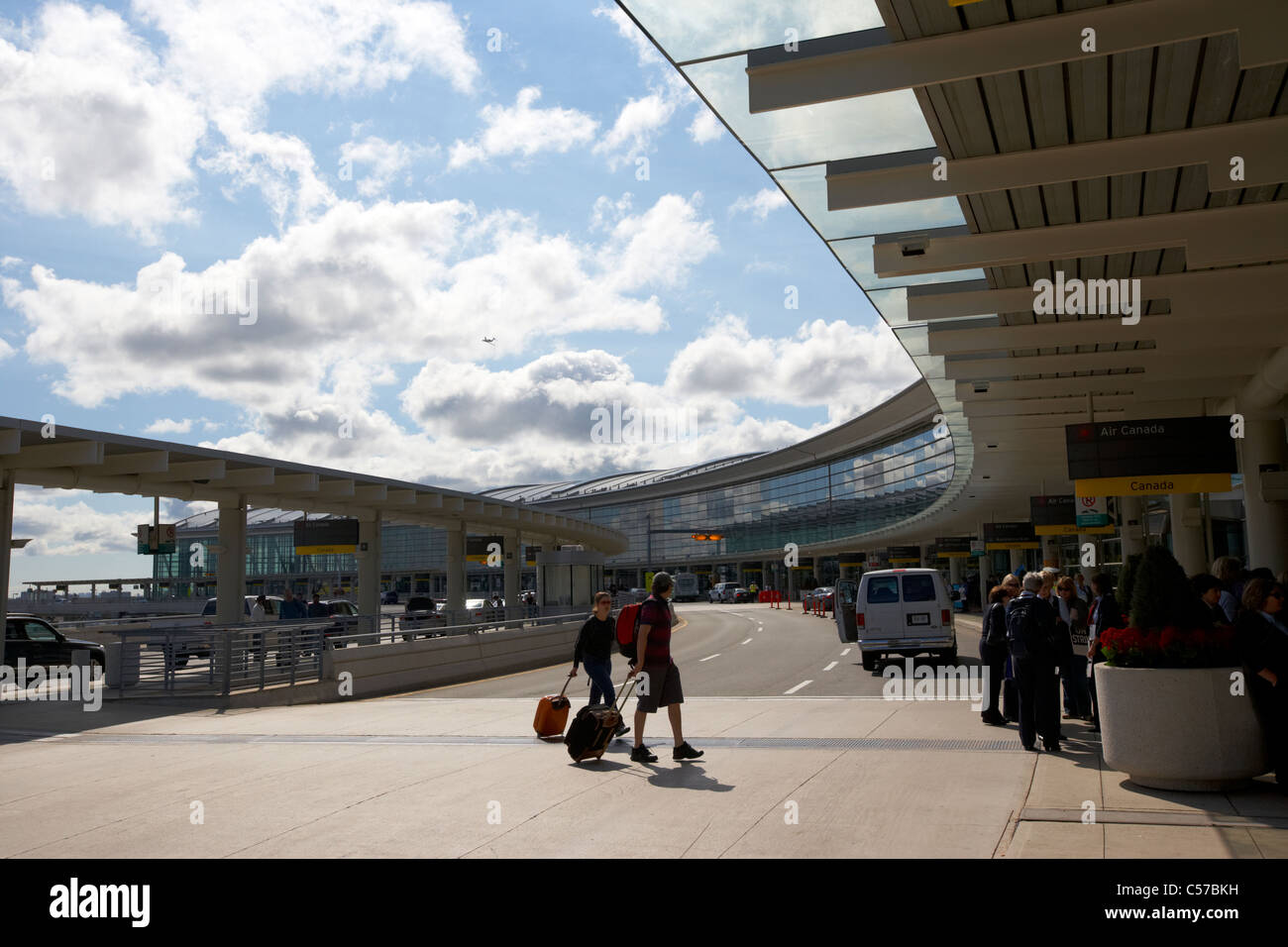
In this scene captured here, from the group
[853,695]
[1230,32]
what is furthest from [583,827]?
[853,695]

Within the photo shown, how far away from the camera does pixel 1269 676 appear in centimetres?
716

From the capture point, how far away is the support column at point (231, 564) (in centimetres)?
2469

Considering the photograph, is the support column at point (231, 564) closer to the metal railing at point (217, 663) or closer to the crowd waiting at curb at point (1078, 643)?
the metal railing at point (217, 663)

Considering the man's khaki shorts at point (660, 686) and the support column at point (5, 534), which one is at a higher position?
the support column at point (5, 534)

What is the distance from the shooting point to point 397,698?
1791cm

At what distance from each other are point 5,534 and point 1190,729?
17.9 meters

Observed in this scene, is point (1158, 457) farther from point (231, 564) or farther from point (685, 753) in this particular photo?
point (231, 564)

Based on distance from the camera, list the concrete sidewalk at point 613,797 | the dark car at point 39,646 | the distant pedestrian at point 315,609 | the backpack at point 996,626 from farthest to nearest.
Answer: the distant pedestrian at point 315,609 → the dark car at point 39,646 → the backpack at point 996,626 → the concrete sidewalk at point 613,797

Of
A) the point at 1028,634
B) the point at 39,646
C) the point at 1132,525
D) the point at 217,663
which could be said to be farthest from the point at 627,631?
the point at 1132,525

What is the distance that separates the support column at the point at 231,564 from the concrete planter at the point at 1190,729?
70.3 ft

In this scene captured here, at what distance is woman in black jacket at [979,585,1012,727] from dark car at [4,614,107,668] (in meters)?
16.7

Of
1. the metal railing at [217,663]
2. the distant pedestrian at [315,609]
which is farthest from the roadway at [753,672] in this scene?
the distant pedestrian at [315,609]

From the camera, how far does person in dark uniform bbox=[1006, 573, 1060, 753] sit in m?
9.74
